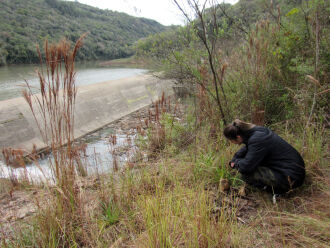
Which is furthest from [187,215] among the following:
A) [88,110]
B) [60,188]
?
[88,110]

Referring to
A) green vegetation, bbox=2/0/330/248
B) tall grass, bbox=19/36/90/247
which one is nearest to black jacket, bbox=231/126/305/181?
green vegetation, bbox=2/0/330/248

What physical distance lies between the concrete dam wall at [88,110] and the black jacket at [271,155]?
299 centimetres

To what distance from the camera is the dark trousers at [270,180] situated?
7.00 feet

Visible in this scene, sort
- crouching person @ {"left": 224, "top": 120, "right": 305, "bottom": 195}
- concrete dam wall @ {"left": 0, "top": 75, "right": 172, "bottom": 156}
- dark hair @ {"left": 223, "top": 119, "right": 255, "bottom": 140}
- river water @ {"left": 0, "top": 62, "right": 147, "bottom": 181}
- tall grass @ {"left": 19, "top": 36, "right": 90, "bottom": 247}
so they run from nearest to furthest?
tall grass @ {"left": 19, "top": 36, "right": 90, "bottom": 247}, crouching person @ {"left": 224, "top": 120, "right": 305, "bottom": 195}, dark hair @ {"left": 223, "top": 119, "right": 255, "bottom": 140}, river water @ {"left": 0, "top": 62, "right": 147, "bottom": 181}, concrete dam wall @ {"left": 0, "top": 75, "right": 172, "bottom": 156}

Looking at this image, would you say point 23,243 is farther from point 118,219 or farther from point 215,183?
point 215,183

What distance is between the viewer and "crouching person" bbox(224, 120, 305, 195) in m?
2.12

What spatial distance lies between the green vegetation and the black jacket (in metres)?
0.21

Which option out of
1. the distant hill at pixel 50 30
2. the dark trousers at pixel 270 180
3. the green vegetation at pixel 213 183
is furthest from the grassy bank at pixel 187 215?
the distant hill at pixel 50 30

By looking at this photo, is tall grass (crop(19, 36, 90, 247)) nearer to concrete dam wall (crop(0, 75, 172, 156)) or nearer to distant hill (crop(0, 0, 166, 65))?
concrete dam wall (crop(0, 75, 172, 156))

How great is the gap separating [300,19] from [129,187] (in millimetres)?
3891

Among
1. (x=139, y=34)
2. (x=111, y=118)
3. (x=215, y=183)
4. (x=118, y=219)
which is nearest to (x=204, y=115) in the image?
(x=215, y=183)

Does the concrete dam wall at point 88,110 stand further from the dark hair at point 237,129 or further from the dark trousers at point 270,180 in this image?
the dark trousers at point 270,180

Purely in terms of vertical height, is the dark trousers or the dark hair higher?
the dark hair

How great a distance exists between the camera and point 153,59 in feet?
15.5
